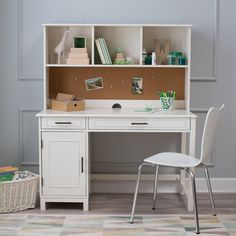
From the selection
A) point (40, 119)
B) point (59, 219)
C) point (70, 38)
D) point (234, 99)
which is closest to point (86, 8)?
point (70, 38)

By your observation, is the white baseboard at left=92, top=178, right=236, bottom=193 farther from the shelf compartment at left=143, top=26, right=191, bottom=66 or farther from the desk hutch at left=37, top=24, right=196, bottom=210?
the shelf compartment at left=143, top=26, right=191, bottom=66

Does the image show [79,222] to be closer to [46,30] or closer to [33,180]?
[33,180]

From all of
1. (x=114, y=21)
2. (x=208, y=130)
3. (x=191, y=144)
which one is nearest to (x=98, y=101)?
(x=114, y=21)

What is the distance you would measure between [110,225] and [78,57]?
136 cm

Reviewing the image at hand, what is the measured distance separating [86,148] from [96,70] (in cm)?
79

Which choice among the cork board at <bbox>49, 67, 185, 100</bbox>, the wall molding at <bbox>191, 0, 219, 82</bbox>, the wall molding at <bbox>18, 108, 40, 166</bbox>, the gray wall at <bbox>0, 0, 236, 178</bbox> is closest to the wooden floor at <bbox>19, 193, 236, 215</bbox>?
the gray wall at <bbox>0, 0, 236, 178</bbox>

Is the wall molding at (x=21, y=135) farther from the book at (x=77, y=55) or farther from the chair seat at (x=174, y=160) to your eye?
the chair seat at (x=174, y=160)

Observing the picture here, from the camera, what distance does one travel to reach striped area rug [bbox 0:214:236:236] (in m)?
3.72

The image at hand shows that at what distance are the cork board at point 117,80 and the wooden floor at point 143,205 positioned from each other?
81 cm

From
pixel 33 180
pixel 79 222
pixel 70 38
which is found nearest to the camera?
pixel 79 222

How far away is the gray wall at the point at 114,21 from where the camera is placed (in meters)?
4.63

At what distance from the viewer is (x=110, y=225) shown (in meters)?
3.88

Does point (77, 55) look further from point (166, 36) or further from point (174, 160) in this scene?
point (174, 160)

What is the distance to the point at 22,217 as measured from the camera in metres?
4.05
